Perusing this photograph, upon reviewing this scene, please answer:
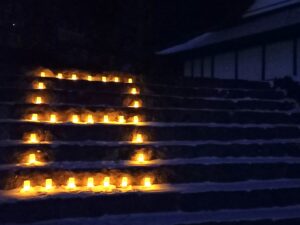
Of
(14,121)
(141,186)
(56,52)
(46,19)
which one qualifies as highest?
(46,19)

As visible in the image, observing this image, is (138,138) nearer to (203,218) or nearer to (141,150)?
(141,150)

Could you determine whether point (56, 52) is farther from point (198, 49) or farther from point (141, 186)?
point (141, 186)

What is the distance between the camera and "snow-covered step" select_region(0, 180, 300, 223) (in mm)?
4547

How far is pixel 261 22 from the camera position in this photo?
32.9 ft

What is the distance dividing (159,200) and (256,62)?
6859 mm

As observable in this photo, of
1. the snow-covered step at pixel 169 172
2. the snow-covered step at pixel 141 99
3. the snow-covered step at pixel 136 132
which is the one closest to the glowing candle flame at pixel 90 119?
the snow-covered step at pixel 136 132

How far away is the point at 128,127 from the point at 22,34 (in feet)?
20.7

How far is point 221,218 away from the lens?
495 cm

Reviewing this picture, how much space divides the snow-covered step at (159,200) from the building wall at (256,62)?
4415 mm

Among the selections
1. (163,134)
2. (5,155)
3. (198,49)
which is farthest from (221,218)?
(198,49)

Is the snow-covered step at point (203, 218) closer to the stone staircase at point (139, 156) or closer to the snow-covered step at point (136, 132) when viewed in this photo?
the stone staircase at point (139, 156)

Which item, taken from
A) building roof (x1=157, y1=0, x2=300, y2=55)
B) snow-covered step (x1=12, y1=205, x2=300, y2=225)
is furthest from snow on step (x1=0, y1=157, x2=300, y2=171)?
building roof (x1=157, y1=0, x2=300, y2=55)

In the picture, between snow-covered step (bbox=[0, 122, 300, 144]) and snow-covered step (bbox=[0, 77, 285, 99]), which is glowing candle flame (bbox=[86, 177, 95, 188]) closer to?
snow-covered step (bbox=[0, 122, 300, 144])

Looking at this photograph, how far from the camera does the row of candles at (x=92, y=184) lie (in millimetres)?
4961
